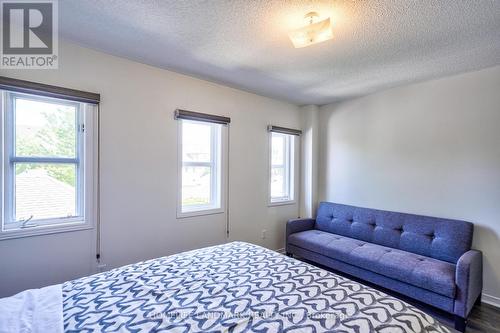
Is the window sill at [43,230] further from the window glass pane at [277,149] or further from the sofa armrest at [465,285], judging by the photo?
the sofa armrest at [465,285]

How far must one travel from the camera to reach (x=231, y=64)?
2551 mm

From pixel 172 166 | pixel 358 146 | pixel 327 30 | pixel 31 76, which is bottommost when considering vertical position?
pixel 172 166

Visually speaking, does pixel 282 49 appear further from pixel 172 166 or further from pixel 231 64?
pixel 172 166

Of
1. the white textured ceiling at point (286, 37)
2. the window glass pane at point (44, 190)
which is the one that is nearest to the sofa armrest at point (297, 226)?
the white textured ceiling at point (286, 37)

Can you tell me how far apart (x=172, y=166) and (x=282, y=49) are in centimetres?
166

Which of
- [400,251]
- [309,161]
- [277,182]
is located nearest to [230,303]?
[400,251]

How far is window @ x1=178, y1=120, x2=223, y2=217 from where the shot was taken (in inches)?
116

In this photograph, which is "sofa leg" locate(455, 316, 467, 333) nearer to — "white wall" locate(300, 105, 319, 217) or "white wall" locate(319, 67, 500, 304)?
"white wall" locate(319, 67, 500, 304)

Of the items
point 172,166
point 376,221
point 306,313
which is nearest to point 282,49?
point 172,166

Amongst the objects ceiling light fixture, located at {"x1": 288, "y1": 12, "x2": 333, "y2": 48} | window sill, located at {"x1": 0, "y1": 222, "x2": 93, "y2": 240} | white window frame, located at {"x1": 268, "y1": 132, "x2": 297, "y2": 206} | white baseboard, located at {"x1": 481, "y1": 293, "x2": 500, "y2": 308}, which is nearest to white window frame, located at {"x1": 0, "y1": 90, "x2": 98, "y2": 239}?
window sill, located at {"x1": 0, "y1": 222, "x2": 93, "y2": 240}

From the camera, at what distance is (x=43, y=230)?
2.04 meters

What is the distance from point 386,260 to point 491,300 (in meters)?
1.08

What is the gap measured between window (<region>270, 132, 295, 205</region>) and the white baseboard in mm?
2423

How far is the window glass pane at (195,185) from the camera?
298cm
